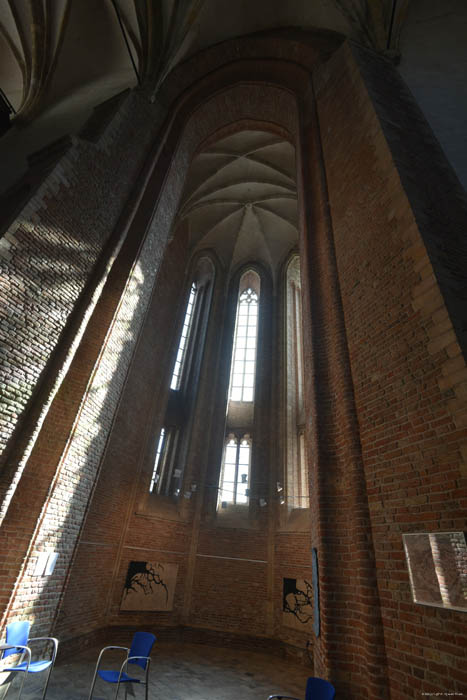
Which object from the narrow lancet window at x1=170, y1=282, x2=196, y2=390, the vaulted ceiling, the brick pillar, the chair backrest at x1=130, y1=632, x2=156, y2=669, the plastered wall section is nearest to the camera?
the plastered wall section

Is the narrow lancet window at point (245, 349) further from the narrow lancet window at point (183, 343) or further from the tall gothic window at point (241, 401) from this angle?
the narrow lancet window at point (183, 343)

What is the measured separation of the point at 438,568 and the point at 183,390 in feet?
33.2

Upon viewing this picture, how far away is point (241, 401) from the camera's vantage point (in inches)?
476

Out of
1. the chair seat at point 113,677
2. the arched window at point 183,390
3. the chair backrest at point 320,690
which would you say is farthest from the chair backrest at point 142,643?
the arched window at point 183,390

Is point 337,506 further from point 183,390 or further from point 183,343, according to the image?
point 183,343

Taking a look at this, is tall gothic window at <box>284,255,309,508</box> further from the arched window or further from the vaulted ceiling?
the vaulted ceiling

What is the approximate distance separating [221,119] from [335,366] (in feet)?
28.7

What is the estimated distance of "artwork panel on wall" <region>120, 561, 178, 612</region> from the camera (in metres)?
8.19

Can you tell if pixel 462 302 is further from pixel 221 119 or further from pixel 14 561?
pixel 221 119

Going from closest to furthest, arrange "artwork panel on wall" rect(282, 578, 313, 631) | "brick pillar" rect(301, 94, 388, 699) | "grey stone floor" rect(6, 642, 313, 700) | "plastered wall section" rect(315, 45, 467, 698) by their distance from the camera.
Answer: "plastered wall section" rect(315, 45, 467, 698), "brick pillar" rect(301, 94, 388, 699), "grey stone floor" rect(6, 642, 313, 700), "artwork panel on wall" rect(282, 578, 313, 631)

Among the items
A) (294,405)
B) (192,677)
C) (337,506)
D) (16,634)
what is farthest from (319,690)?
(294,405)

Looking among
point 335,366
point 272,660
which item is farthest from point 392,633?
point 272,660

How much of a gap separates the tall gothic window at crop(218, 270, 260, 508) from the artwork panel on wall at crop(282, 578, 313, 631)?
2522 millimetres

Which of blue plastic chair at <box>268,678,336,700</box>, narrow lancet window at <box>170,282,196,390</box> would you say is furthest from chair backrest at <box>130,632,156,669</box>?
→ narrow lancet window at <box>170,282,196,390</box>
